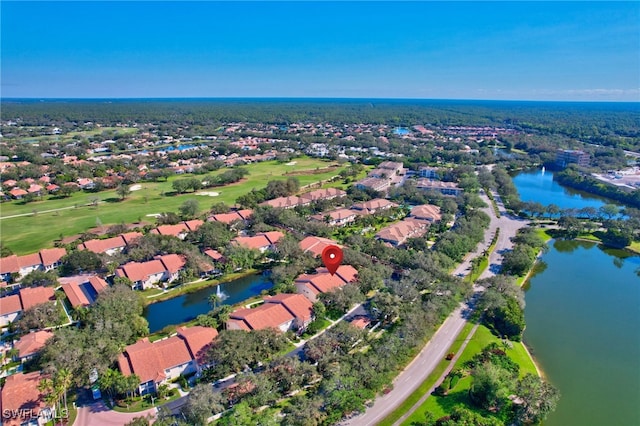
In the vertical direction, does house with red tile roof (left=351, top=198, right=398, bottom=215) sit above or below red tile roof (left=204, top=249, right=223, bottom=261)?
above

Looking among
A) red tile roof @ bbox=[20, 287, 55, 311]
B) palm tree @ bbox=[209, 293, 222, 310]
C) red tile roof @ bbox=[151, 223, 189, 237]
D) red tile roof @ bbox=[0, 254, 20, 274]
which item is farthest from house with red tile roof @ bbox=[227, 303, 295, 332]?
red tile roof @ bbox=[0, 254, 20, 274]

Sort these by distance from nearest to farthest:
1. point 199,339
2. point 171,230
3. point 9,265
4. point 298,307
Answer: point 199,339 → point 298,307 → point 9,265 → point 171,230

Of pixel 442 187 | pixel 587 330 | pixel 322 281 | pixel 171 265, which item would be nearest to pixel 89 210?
pixel 171 265

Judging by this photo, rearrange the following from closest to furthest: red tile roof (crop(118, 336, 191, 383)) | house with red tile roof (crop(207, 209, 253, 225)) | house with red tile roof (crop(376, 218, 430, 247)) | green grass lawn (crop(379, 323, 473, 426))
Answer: green grass lawn (crop(379, 323, 473, 426)), red tile roof (crop(118, 336, 191, 383)), house with red tile roof (crop(376, 218, 430, 247)), house with red tile roof (crop(207, 209, 253, 225))

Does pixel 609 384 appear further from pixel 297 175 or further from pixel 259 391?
pixel 297 175

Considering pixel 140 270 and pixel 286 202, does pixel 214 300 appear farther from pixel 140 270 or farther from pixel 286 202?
pixel 286 202

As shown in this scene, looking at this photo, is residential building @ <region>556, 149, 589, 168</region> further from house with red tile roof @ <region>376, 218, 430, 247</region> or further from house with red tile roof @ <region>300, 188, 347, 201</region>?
house with red tile roof @ <region>376, 218, 430, 247</region>

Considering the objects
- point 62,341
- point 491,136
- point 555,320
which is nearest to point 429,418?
point 555,320
